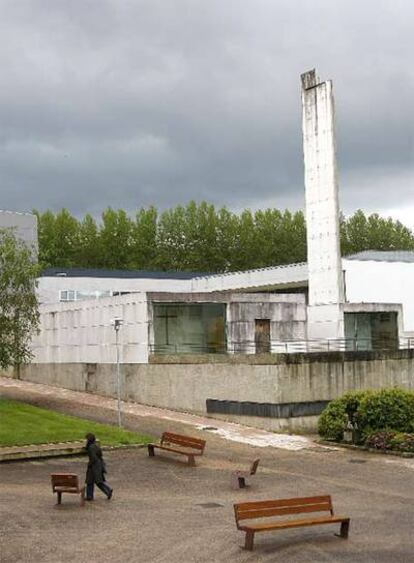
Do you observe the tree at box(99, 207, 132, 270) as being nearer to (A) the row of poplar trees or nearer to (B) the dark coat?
(A) the row of poplar trees

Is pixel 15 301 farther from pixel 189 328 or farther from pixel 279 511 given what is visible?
pixel 279 511

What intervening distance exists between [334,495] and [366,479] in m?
2.89

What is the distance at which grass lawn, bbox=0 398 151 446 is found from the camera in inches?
1085

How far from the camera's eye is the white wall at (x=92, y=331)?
3784 cm

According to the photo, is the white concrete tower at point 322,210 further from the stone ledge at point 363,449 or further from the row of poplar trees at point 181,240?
the row of poplar trees at point 181,240

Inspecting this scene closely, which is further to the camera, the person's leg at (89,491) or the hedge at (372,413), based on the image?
the hedge at (372,413)

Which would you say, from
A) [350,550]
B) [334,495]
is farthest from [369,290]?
[350,550]

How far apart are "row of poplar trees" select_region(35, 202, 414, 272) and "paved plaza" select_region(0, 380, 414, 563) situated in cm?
6361

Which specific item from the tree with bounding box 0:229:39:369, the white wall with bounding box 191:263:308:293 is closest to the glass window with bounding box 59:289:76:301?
the white wall with bounding box 191:263:308:293

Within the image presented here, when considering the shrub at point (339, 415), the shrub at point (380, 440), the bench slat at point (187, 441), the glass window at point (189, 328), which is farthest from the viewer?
the glass window at point (189, 328)

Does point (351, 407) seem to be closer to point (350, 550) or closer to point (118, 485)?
point (118, 485)

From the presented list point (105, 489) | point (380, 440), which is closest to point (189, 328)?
point (380, 440)

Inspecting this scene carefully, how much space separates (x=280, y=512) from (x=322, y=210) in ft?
88.9

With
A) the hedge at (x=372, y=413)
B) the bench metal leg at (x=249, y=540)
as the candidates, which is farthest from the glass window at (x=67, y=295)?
the bench metal leg at (x=249, y=540)
